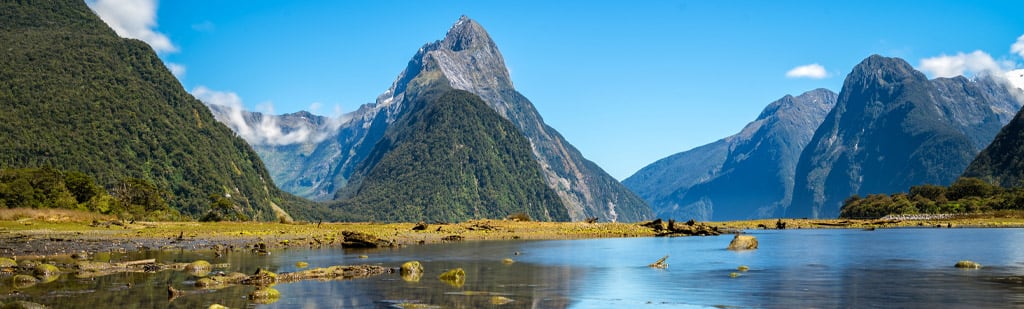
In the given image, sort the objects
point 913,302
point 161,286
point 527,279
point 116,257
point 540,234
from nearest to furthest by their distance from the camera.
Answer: point 913,302 < point 161,286 < point 527,279 < point 116,257 < point 540,234

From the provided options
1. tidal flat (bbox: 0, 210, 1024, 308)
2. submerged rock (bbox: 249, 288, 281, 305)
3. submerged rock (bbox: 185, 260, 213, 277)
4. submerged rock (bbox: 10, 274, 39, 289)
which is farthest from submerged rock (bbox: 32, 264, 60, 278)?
submerged rock (bbox: 249, 288, 281, 305)

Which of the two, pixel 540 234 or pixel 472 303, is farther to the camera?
pixel 540 234

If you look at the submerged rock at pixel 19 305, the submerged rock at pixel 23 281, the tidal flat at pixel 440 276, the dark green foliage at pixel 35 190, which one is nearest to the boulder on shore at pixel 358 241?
the tidal flat at pixel 440 276

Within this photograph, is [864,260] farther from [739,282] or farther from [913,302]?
[913,302]

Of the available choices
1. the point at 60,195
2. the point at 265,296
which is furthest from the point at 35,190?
the point at 265,296

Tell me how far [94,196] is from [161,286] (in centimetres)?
10738

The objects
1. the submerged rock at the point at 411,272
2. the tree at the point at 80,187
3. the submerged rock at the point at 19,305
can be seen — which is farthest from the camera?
the tree at the point at 80,187

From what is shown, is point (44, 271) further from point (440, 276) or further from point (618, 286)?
point (618, 286)

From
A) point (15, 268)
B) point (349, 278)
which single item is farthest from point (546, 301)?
point (15, 268)

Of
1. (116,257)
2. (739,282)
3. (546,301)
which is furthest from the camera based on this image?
(116,257)

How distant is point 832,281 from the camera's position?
1519 inches

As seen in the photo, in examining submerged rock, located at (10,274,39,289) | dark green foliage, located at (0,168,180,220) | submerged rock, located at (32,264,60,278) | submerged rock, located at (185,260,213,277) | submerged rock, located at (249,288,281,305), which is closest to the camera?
submerged rock, located at (249,288,281,305)

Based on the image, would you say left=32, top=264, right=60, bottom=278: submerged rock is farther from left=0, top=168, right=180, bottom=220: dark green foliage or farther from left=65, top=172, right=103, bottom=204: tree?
left=65, top=172, right=103, bottom=204: tree

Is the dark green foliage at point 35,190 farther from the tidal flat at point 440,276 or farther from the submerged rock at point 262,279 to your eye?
the submerged rock at point 262,279
